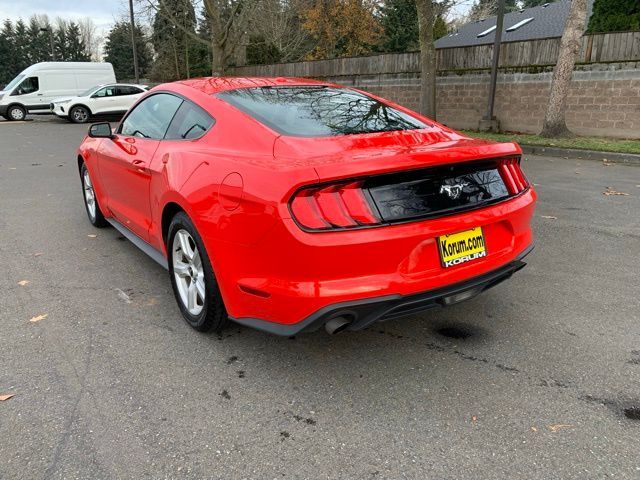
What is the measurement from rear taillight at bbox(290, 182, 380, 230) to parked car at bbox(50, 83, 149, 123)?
20.7 meters

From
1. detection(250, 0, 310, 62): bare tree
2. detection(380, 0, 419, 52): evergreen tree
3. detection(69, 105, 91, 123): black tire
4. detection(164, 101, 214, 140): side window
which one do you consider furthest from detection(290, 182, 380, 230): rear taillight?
detection(380, 0, 419, 52): evergreen tree

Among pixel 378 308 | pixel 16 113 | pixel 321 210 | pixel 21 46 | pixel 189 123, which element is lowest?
pixel 378 308

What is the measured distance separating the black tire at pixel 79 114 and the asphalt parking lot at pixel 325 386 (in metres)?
19.1

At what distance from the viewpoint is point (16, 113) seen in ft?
76.9

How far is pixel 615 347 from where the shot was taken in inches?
118

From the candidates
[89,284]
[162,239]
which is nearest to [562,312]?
[162,239]

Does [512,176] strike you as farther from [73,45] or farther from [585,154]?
[73,45]

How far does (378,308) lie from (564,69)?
441 inches

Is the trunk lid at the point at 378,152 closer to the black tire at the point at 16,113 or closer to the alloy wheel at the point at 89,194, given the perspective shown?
the alloy wheel at the point at 89,194

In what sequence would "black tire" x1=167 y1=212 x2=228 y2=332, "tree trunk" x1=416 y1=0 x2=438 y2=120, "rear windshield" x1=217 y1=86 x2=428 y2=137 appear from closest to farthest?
"black tire" x1=167 y1=212 x2=228 y2=332
"rear windshield" x1=217 y1=86 x2=428 y2=137
"tree trunk" x1=416 y1=0 x2=438 y2=120

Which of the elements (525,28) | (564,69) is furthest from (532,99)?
(525,28)

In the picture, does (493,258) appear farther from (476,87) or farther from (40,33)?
(40,33)

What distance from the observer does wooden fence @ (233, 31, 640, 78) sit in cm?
1249

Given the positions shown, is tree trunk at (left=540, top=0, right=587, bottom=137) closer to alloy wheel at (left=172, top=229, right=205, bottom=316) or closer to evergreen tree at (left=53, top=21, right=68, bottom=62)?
alloy wheel at (left=172, top=229, right=205, bottom=316)
